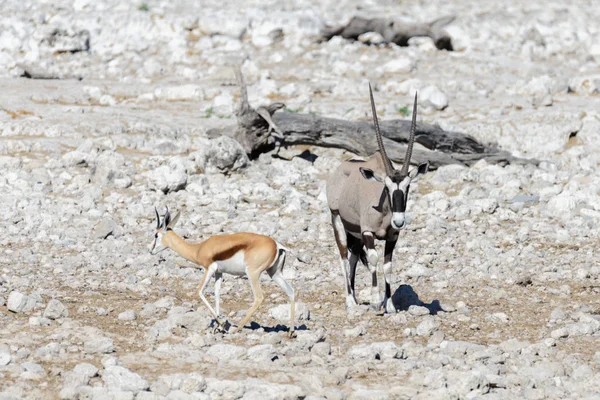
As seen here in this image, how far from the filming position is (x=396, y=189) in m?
9.91

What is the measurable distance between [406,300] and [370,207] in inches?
52.9

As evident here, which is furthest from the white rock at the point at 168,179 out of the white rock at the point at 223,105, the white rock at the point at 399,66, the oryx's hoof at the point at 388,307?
the white rock at the point at 399,66

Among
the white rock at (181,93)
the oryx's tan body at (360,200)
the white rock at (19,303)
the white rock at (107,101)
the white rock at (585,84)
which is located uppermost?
the oryx's tan body at (360,200)

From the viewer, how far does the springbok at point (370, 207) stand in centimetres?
1002

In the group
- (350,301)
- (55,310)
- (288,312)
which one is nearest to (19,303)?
(55,310)

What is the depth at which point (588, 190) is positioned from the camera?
15117 mm

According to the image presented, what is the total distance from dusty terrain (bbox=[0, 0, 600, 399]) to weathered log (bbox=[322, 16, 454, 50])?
48 centimetres

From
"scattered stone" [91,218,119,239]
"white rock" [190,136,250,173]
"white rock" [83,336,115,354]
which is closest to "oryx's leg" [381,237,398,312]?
"white rock" [83,336,115,354]

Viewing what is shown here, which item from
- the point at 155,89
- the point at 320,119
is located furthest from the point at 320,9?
the point at 320,119

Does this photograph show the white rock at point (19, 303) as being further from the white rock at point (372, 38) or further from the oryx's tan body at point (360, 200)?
the white rock at point (372, 38)

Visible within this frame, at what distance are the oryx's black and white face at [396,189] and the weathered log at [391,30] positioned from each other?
1738 cm

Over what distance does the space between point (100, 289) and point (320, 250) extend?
333cm

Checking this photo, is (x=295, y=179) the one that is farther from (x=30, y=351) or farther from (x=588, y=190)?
(x=30, y=351)

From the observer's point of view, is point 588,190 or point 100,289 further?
point 588,190
